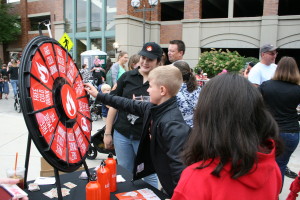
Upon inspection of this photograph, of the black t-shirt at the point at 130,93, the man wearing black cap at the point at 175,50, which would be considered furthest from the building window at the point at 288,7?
the black t-shirt at the point at 130,93

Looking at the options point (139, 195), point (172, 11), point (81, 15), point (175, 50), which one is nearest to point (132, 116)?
point (139, 195)

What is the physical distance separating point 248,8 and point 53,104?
73.3 ft

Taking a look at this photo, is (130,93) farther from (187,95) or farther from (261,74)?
(261,74)

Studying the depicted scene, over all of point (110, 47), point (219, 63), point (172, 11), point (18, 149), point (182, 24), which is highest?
point (172, 11)

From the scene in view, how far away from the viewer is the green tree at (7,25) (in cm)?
2364

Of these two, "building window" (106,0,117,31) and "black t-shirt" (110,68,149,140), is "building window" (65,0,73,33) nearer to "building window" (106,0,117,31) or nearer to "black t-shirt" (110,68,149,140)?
"building window" (106,0,117,31)

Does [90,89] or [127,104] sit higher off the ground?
[90,89]

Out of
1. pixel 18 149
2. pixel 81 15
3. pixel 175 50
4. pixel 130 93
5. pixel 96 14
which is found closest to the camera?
pixel 130 93

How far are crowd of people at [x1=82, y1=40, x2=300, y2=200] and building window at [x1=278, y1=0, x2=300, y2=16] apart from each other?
19.6 meters

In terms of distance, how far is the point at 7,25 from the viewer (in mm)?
23672

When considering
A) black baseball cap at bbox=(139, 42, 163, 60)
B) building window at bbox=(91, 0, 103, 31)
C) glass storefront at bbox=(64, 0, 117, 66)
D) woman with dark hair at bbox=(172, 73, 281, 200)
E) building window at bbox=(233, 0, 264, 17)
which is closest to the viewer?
woman with dark hair at bbox=(172, 73, 281, 200)

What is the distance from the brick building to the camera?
1495cm

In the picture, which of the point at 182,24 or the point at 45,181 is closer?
the point at 45,181

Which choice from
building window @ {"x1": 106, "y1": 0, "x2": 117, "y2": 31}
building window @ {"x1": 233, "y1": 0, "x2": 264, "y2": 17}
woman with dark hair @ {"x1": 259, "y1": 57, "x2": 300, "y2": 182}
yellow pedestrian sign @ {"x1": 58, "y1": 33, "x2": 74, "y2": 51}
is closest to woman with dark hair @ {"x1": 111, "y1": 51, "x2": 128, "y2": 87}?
yellow pedestrian sign @ {"x1": 58, "y1": 33, "x2": 74, "y2": 51}
